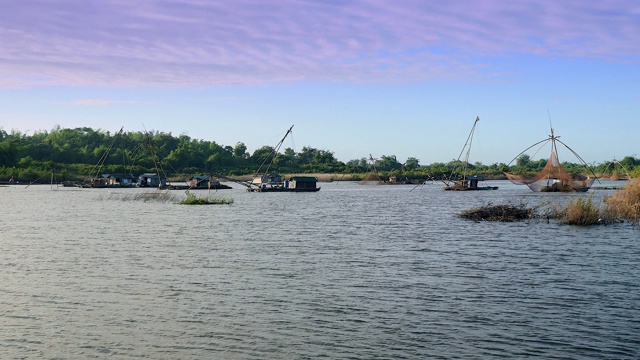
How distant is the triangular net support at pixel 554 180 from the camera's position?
87.3 meters

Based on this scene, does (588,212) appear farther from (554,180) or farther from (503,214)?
(554,180)

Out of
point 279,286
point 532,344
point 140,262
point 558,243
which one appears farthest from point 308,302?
point 558,243

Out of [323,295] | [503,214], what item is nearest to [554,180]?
[503,214]

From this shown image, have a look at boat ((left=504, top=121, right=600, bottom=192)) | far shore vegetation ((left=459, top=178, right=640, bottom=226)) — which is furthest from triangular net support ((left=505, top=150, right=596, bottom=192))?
far shore vegetation ((left=459, top=178, right=640, bottom=226))

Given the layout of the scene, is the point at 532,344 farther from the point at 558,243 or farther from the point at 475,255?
the point at 558,243

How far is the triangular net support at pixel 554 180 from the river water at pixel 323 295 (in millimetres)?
49374

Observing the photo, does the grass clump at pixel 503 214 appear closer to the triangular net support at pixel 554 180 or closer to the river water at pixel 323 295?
the river water at pixel 323 295

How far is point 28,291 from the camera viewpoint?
830 inches

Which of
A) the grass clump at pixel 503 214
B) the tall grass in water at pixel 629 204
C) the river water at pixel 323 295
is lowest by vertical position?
the river water at pixel 323 295

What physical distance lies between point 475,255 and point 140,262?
1520cm

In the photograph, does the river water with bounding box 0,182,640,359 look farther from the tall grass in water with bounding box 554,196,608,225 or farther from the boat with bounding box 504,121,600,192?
the boat with bounding box 504,121,600,192

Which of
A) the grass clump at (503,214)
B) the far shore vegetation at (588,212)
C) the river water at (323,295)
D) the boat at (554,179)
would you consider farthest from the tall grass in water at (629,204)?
the boat at (554,179)

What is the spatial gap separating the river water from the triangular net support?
162 ft

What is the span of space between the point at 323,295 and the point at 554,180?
8183cm
